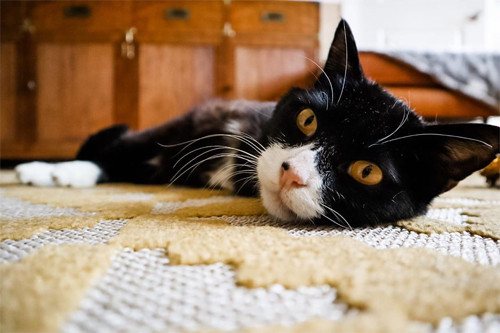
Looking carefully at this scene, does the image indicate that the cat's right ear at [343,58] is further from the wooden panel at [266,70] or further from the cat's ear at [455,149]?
the wooden panel at [266,70]

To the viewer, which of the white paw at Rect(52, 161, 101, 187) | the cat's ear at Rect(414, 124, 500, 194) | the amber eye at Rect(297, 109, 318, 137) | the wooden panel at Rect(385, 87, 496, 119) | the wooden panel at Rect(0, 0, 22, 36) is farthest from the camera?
the wooden panel at Rect(0, 0, 22, 36)

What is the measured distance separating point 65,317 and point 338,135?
0.55 metres

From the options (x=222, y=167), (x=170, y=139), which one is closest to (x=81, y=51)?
(x=170, y=139)

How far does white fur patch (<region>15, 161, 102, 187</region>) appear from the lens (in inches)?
47.4

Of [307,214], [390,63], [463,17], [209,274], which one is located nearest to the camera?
[209,274]

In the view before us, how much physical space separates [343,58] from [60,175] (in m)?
0.96

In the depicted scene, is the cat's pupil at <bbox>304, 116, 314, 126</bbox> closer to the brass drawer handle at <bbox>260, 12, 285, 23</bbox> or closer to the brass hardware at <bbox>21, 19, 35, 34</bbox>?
the brass drawer handle at <bbox>260, 12, 285, 23</bbox>

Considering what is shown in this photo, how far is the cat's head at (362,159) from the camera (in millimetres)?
673

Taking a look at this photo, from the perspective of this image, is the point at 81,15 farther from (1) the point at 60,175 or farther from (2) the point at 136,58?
(1) the point at 60,175

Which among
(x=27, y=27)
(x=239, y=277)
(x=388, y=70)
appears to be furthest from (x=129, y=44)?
(x=239, y=277)

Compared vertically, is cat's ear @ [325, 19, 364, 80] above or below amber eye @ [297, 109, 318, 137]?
above

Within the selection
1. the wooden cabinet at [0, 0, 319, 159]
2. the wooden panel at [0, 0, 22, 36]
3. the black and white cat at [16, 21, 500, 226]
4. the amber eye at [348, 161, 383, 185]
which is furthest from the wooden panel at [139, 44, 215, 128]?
the amber eye at [348, 161, 383, 185]

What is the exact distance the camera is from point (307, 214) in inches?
27.0

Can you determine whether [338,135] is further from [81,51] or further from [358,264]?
[81,51]
